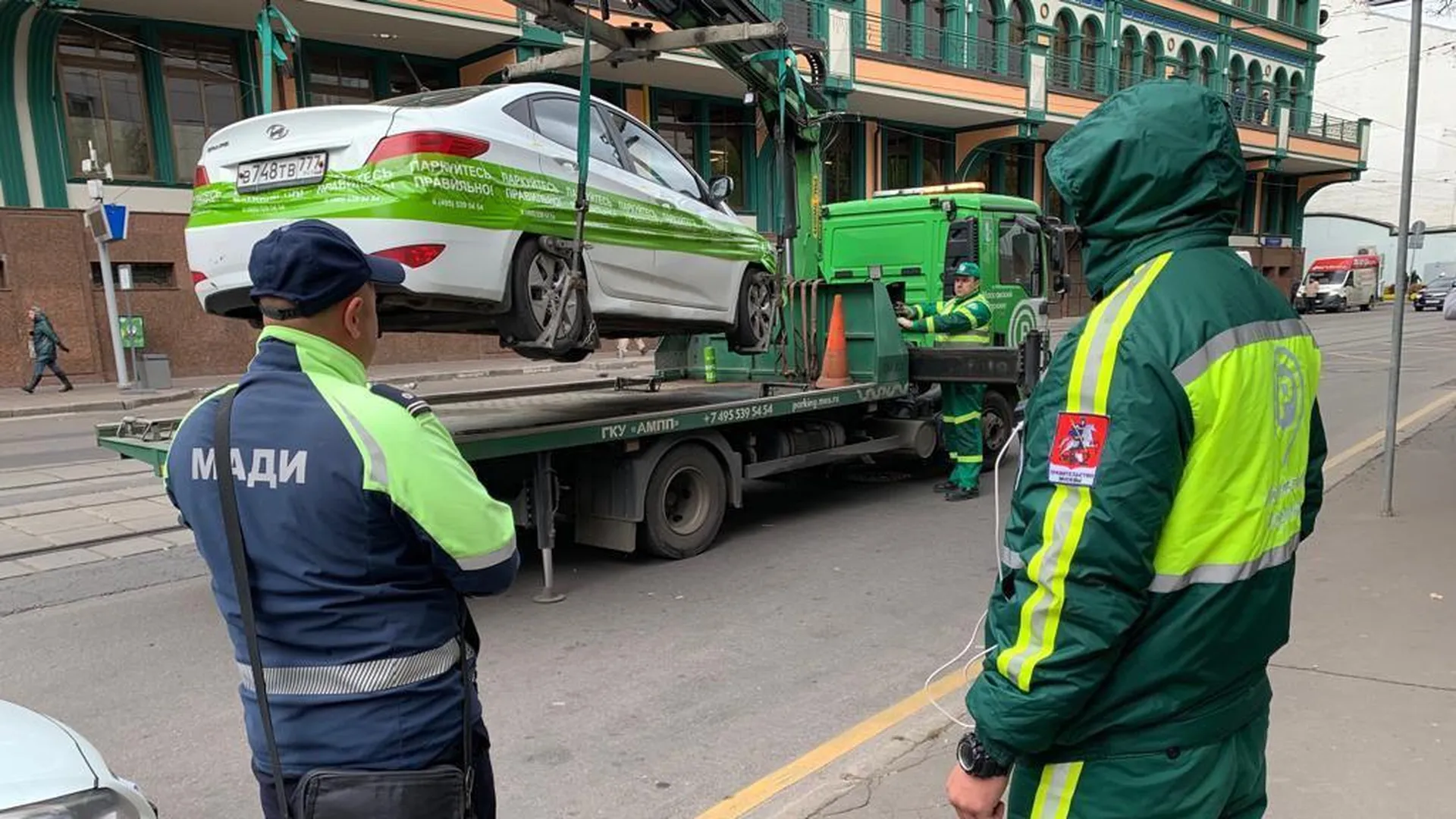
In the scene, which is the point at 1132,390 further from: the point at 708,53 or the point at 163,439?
the point at 708,53

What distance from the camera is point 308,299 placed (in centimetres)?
187

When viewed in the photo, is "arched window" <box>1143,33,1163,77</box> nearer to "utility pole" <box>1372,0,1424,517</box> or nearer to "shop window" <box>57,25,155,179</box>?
"utility pole" <box>1372,0,1424,517</box>

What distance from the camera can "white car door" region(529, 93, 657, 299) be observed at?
5.55 m

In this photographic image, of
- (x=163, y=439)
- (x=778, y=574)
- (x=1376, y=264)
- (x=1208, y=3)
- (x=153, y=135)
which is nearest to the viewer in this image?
(x=163, y=439)

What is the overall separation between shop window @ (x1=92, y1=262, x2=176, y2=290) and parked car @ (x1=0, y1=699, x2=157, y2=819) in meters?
18.1

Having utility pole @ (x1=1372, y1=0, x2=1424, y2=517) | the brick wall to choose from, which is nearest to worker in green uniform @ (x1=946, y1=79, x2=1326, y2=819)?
utility pole @ (x1=1372, y1=0, x2=1424, y2=517)

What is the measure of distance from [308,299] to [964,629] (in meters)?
Result: 4.12

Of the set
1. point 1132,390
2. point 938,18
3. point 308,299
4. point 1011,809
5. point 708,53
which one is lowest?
point 1011,809

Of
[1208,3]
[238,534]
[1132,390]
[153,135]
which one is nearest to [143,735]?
[238,534]

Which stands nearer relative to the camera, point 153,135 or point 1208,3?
point 153,135

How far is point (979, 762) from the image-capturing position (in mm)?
1750

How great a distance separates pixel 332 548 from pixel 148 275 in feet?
63.6

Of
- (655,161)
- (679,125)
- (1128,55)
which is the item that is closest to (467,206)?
(655,161)

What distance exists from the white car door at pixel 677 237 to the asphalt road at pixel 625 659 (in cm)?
177
